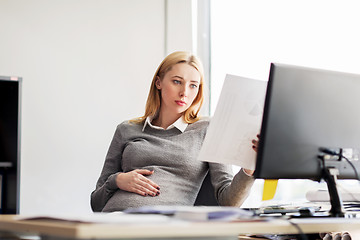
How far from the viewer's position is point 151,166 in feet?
6.94

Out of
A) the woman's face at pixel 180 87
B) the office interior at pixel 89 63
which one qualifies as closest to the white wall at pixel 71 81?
the office interior at pixel 89 63

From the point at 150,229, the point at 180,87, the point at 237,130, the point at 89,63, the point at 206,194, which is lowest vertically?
the point at 206,194

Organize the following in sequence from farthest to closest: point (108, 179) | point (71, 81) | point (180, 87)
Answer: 1. point (71, 81)
2. point (180, 87)
3. point (108, 179)

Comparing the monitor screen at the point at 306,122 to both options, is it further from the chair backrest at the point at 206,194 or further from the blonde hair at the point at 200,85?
the blonde hair at the point at 200,85

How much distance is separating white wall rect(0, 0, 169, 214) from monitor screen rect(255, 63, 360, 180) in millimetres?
1806

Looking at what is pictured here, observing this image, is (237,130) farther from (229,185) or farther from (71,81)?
(71,81)

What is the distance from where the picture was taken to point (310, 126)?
139cm

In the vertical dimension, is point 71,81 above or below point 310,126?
above

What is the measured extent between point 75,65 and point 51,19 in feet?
0.92

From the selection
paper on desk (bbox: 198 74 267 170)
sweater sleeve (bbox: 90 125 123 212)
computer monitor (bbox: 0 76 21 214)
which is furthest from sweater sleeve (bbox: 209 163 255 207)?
computer monitor (bbox: 0 76 21 214)

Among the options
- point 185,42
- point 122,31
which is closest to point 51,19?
point 122,31

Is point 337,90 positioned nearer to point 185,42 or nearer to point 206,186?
point 206,186

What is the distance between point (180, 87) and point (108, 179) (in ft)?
1.54

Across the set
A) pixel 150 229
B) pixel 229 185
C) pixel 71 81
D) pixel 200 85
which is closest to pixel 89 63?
pixel 71 81
